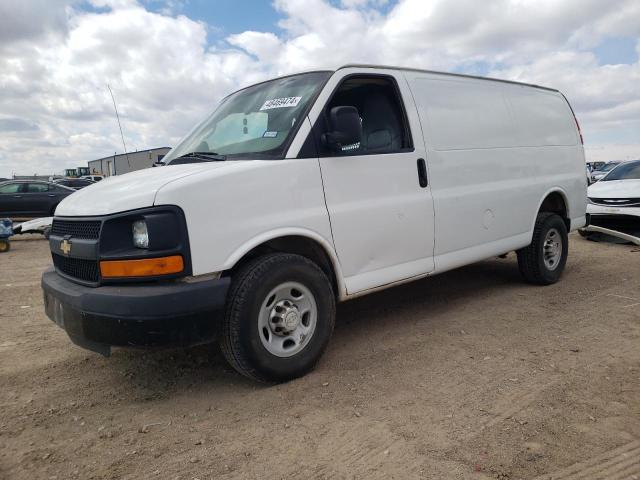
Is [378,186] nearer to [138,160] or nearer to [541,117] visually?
[541,117]

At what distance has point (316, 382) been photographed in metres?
3.38

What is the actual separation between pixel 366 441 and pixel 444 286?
3.60 metres

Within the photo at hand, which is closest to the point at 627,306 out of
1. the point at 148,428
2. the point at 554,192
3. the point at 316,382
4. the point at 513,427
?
the point at 554,192

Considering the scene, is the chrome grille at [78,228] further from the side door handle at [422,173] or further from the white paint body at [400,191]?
the side door handle at [422,173]

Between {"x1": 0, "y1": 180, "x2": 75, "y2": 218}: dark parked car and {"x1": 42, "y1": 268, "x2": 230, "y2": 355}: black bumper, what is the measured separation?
14.1 meters

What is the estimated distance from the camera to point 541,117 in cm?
579

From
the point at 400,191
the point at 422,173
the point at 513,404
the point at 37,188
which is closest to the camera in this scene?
the point at 513,404

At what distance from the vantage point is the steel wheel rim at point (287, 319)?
Answer: 3.22m

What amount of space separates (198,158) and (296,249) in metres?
0.99

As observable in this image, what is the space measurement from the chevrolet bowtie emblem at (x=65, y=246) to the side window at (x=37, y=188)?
14.3m

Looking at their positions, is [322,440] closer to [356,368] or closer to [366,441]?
[366,441]

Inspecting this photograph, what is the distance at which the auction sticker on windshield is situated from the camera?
12.1 feet

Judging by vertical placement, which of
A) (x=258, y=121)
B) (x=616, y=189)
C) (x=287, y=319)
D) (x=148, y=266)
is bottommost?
(x=287, y=319)

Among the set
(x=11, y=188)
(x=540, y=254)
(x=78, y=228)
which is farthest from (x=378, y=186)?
(x=11, y=188)
